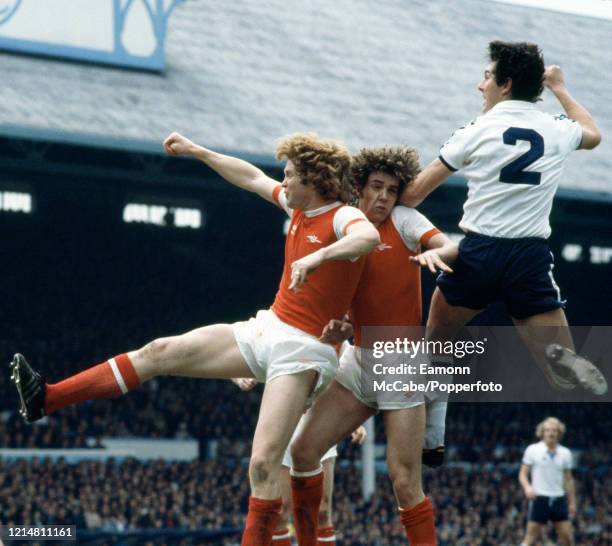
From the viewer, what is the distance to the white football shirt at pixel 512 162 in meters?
6.38

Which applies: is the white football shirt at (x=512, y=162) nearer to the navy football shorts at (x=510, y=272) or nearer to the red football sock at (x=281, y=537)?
the navy football shorts at (x=510, y=272)

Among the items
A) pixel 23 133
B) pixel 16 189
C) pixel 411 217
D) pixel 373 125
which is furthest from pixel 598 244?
pixel 411 217

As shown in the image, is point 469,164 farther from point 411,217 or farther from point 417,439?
point 417,439

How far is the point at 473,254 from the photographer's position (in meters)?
6.50

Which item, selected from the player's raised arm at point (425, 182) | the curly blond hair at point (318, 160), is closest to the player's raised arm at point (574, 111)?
the player's raised arm at point (425, 182)

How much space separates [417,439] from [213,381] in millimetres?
18658

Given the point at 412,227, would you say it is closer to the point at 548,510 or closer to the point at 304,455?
the point at 304,455

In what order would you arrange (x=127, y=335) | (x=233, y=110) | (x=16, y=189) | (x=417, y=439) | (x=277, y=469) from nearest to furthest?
(x=277, y=469), (x=417, y=439), (x=233, y=110), (x=16, y=189), (x=127, y=335)

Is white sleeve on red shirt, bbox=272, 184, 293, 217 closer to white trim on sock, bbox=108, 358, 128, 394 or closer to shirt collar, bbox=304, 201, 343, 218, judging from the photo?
shirt collar, bbox=304, 201, 343, 218

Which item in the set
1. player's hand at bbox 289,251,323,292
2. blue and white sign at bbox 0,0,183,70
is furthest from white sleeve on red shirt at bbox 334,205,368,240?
blue and white sign at bbox 0,0,183,70

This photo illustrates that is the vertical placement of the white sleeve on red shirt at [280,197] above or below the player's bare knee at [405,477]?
above

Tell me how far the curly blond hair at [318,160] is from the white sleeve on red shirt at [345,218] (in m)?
0.19

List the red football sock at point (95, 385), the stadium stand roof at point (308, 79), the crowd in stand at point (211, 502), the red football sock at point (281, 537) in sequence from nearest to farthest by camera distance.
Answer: the red football sock at point (95, 385), the red football sock at point (281, 537), the crowd in stand at point (211, 502), the stadium stand roof at point (308, 79)

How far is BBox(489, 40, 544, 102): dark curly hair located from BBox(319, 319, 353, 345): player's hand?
4.99 ft
